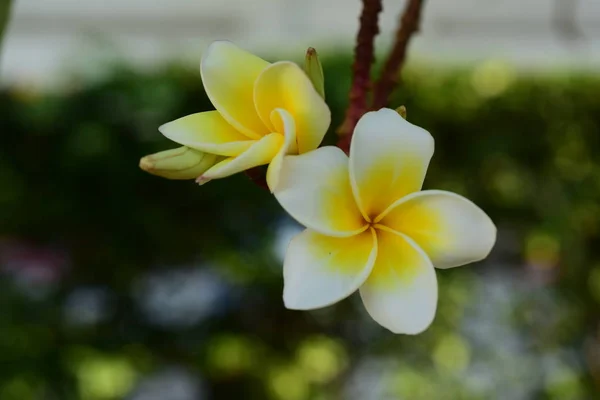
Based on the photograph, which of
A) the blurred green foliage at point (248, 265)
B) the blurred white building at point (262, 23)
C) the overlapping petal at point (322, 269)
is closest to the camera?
the overlapping petal at point (322, 269)

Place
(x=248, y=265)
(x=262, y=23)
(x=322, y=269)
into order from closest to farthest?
1. (x=322, y=269)
2. (x=248, y=265)
3. (x=262, y=23)

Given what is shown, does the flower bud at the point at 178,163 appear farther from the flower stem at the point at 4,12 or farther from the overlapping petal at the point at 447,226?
the flower stem at the point at 4,12

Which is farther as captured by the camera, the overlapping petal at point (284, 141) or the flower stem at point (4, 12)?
the flower stem at point (4, 12)

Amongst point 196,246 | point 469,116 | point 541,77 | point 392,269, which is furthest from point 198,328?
point 392,269

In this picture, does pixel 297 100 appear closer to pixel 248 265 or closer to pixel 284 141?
pixel 284 141

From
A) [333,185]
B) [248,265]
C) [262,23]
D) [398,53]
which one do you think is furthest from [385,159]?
[262,23]

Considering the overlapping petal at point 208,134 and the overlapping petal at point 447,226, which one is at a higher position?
the overlapping petal at point 208,134

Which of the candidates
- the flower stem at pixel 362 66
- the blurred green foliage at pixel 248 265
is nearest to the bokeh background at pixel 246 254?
the blurred green foliage at pixel 248 265

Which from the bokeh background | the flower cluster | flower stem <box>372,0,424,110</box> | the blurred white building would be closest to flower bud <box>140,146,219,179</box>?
the flower cluster
